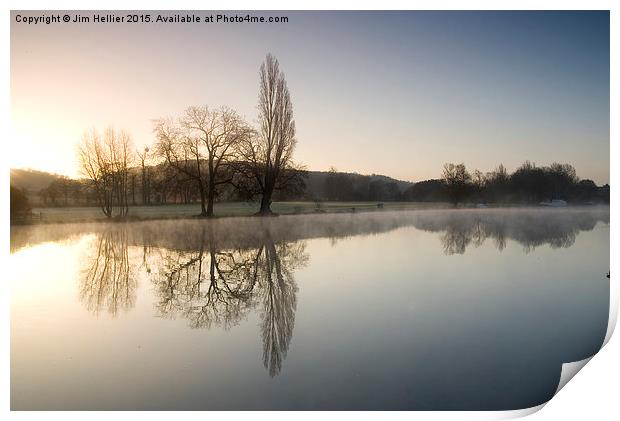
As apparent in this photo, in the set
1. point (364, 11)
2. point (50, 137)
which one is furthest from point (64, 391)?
point (364, 11)

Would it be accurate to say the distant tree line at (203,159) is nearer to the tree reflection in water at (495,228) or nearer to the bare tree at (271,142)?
the bare tree at (271,142)

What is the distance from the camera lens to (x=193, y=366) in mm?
3664

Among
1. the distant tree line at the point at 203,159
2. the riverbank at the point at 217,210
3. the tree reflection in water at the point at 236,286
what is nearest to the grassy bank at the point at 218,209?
the riverbank at the point at 217,210

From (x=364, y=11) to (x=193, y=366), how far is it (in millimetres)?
3617

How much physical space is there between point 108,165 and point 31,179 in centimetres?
85

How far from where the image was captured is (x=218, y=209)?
6.05 meters

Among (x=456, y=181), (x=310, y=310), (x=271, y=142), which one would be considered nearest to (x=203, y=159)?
(x=271, y=142)

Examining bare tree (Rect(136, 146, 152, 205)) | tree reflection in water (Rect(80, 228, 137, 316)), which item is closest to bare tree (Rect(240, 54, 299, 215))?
bare tree (Rect(136, 146, 152, 205))

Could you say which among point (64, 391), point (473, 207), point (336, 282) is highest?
point (473, 207)

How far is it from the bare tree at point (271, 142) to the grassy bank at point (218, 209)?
280mm

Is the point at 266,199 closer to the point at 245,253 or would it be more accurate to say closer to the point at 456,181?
the point at 245,253

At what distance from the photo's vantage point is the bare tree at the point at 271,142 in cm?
545
